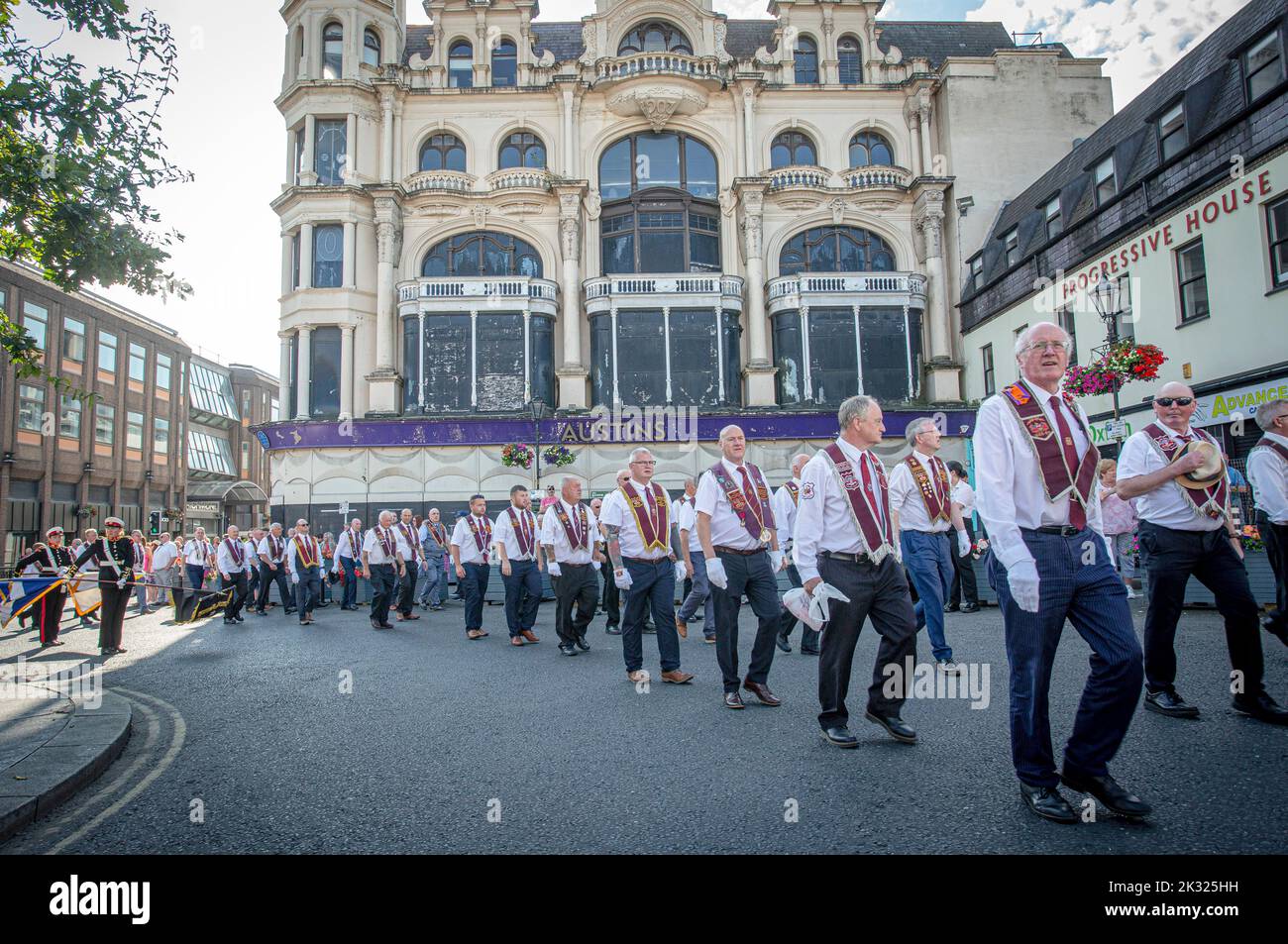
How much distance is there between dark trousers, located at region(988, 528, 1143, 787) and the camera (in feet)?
11.8

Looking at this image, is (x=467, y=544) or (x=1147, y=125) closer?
(x=467, y=544)

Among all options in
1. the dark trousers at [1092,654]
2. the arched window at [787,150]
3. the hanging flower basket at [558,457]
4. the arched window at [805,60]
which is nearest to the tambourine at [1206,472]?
the dark trousers at [1092,654]

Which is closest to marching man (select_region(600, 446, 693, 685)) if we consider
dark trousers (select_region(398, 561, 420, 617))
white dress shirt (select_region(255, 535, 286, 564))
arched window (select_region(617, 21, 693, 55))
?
dark trousers (select_region(398, 561, 420, 617))

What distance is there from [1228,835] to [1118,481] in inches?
105

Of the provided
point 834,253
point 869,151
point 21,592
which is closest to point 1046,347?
point 21,592

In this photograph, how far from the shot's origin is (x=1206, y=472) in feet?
16.5

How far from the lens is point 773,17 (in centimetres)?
3391

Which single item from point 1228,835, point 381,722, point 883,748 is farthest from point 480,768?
point 1228,835

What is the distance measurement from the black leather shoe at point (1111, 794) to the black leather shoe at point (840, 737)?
138cm

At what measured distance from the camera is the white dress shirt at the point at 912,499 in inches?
297

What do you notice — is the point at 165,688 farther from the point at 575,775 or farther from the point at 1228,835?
the point at 1228,835

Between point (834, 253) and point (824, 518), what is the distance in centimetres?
2734

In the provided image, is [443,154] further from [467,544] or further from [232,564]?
[467,544]

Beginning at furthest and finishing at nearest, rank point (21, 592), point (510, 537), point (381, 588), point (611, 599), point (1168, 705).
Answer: point (381, 588) → point (611, 599) → point (21, 592) → point (510, 537) → point (1168, 705)
